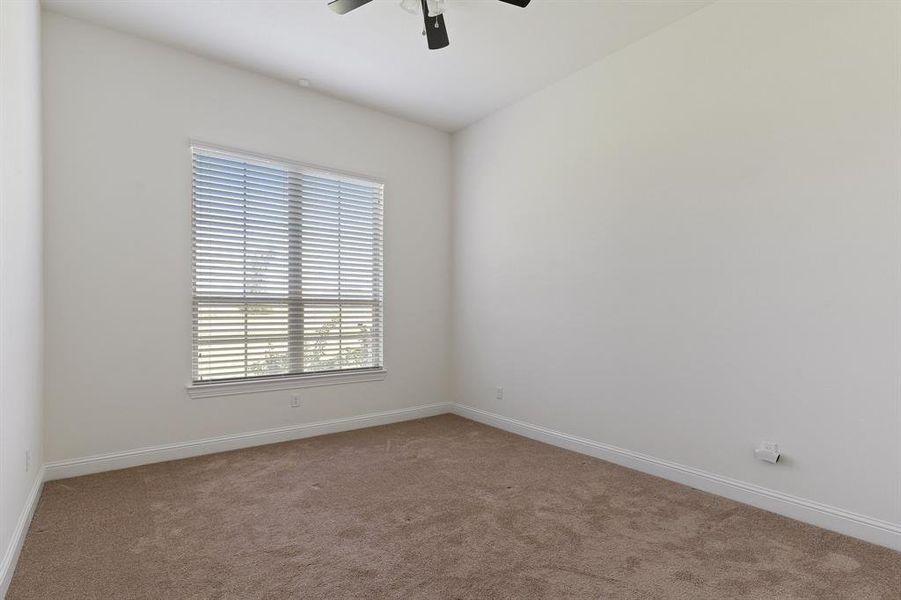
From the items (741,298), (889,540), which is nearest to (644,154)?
(741,298)

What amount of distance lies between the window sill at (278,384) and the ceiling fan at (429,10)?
2.78m

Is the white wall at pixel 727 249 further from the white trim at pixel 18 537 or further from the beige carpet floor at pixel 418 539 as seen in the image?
the white trim at pixel 18 537

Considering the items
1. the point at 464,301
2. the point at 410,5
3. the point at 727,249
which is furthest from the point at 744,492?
the point at 410,5

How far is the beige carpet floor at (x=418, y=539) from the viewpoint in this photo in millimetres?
1962

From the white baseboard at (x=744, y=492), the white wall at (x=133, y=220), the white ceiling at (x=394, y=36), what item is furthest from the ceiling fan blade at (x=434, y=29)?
the white baseboard at (x=744, y=492)

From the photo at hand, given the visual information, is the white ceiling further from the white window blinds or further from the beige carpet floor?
the beige carpet floor

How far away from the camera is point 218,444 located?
3.71 metres

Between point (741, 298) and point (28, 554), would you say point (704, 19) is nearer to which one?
point (741, 298)

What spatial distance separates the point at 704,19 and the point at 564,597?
336cm

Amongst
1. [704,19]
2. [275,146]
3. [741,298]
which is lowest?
[741,298]

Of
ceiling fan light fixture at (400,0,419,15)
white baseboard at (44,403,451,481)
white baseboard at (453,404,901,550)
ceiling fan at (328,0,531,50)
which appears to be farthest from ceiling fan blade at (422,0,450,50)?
white baseboard at (44,403,451,481)

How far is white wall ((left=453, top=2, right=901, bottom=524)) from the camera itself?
2391 mm

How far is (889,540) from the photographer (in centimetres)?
229

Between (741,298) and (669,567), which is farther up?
(741,298)
